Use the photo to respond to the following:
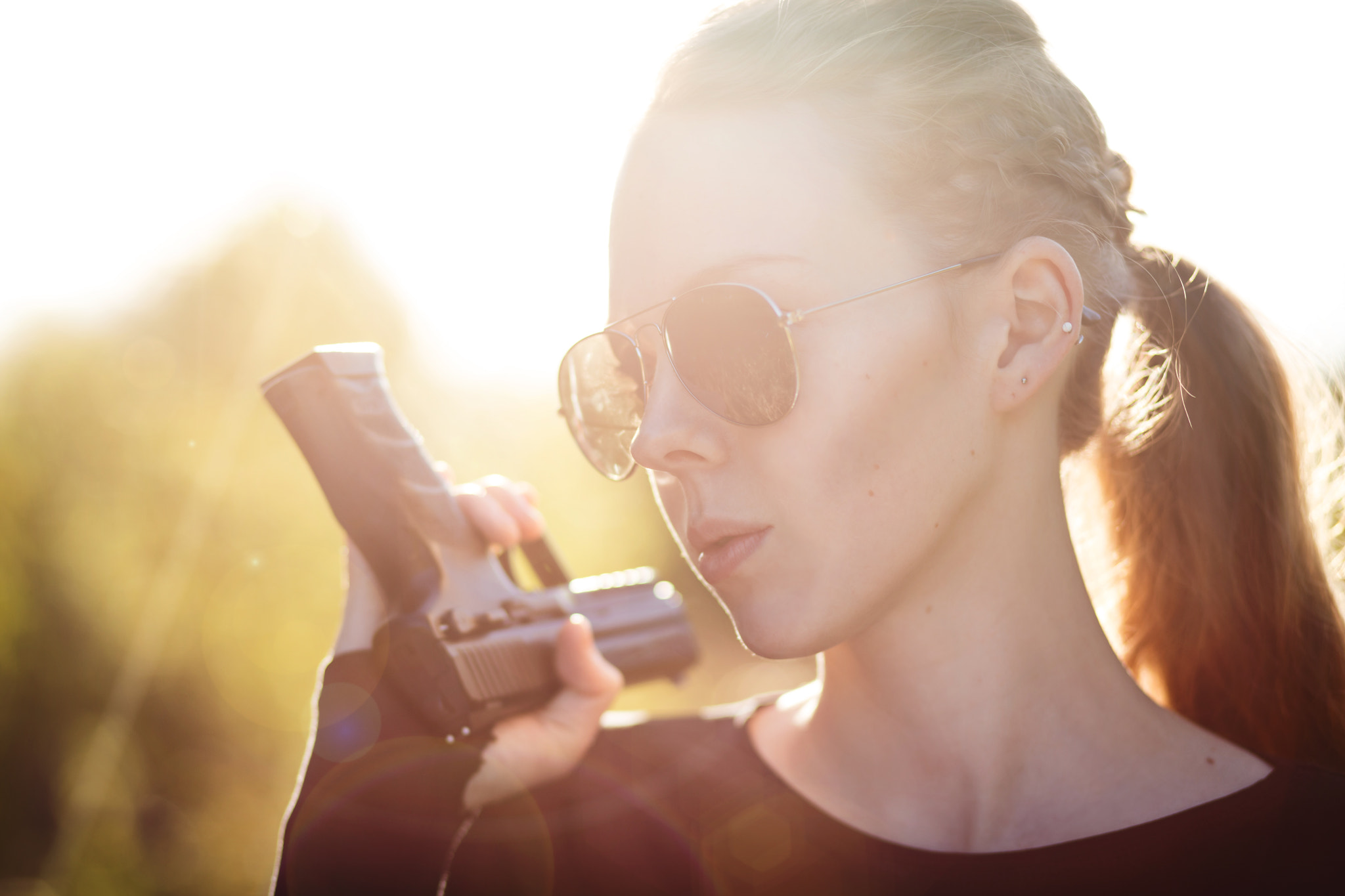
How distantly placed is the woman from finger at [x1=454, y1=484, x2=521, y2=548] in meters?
0.40

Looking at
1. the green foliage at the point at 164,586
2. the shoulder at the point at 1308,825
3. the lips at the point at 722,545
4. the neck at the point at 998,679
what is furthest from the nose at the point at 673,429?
the green foliage at the point at 164,586

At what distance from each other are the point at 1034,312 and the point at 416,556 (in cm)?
135

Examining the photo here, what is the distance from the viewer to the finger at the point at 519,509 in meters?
2.14

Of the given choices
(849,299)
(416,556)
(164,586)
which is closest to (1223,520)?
(849,299)

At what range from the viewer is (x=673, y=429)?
137 cm

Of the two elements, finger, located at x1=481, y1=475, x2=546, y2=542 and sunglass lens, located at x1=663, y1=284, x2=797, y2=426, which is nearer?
sunglass lens, located at x1=663, y1=284, x2=797, y2=426

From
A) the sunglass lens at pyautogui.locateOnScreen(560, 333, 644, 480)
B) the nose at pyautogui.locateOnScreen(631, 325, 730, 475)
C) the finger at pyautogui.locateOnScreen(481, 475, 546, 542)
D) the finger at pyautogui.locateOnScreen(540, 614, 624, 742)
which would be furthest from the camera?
the finger at pyautogui.locateOnScreen(481, 475, 546, 542)

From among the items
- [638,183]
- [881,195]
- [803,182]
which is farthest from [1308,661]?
[638,183]

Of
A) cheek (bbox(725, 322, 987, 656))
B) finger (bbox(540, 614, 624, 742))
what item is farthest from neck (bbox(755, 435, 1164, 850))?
finger (bbox(540, 614, 624, 742))

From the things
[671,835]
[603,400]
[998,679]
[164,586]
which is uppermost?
[603,400]

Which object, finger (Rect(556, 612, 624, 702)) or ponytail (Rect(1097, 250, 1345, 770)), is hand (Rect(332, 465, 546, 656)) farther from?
ponytail (Rect(1097, 250, 1345, 770))

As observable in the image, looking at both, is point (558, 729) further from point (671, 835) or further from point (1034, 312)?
point (1034, 312)

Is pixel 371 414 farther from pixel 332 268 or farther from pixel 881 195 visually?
pixel 332 268

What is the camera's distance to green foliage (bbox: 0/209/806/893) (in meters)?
4.27
